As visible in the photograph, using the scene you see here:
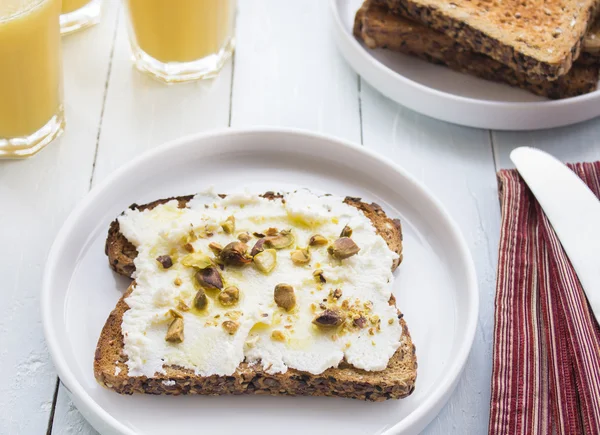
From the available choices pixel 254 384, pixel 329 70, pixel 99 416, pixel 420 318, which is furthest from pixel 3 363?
pixel 329 70

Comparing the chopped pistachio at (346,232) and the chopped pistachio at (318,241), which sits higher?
the chopped pistachio at (346,232)

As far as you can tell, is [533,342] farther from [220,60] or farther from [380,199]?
[220,60]

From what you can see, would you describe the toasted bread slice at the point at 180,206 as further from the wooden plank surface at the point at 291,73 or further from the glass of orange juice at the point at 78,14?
the glass of orange juice at the point at 78,14

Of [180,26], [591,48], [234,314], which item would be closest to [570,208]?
[591,48]

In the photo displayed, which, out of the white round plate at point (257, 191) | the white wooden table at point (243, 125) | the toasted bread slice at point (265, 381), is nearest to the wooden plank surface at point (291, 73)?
the white wooden table at point (243, 125)

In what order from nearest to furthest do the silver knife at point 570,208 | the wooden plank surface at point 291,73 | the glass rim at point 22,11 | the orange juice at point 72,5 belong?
the silver knife at point 570,208 → the glass rim at point 22,11 → the wooden plank surface at point 291,73 → the orange juice at point 72,5

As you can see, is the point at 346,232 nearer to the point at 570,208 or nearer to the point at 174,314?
the point at 174,314

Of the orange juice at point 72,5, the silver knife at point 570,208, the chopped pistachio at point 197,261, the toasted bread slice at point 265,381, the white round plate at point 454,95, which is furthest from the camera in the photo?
the orange juice at point 72,5
